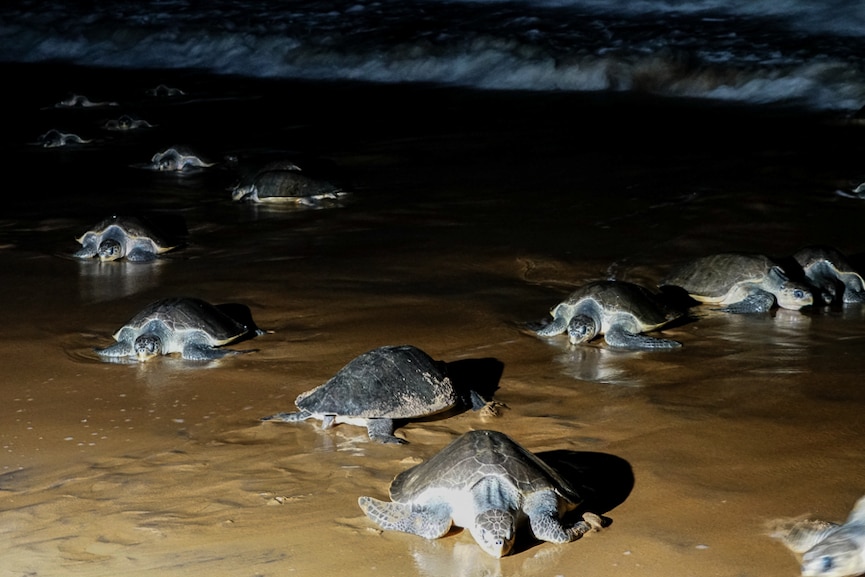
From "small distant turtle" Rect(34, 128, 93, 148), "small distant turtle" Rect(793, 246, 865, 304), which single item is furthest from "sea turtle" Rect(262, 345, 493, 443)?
"small distant turtle" Rect(34, 128, 93, 148)

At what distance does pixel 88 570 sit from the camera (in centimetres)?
368

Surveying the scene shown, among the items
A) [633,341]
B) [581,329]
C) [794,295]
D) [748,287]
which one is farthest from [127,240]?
[794,295]

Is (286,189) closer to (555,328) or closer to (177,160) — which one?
(177,160)

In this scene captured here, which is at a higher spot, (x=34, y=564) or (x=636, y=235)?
(x=636, y=235)

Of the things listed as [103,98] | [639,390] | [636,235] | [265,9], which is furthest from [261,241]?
[265,9]

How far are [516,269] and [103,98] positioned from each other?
1101cm

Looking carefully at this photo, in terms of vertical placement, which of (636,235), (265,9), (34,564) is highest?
(265,9)

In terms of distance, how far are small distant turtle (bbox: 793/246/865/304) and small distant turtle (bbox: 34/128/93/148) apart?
29.1 ft

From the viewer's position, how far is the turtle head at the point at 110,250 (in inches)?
310

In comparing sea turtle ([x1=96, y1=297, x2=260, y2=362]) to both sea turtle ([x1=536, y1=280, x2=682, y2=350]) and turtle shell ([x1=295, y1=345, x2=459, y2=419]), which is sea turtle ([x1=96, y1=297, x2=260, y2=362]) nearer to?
turtle shell ([x1=295, y1=345, x2=459, y2=419])

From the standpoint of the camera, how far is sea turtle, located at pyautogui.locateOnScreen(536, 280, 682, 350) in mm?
5902

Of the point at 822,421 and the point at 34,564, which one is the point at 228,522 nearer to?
the point at 34,564

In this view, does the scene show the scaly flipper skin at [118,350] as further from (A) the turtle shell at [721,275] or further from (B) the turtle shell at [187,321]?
(A) the turtle shell at [721,275]

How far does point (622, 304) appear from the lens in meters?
6.00
